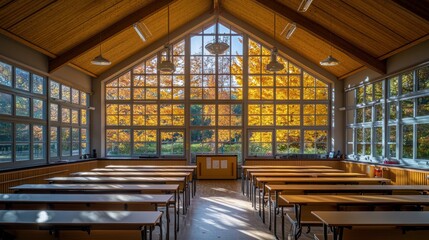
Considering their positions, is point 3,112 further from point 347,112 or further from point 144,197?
point 347,112

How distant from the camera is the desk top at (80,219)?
288cm

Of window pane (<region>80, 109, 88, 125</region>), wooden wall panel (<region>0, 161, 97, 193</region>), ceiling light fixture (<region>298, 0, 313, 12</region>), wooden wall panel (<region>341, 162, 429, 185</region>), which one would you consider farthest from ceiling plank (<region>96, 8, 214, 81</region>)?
wooden wall panel (<region>341, 162, 429, 185</region>)

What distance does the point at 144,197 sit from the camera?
423 centimetres

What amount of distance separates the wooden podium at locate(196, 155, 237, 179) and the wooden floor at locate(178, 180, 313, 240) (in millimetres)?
3188

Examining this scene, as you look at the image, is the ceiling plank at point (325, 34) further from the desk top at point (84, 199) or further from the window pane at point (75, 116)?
the desk top at point (84, 199)

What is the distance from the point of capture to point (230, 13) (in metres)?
12.9

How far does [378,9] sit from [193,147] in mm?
7820

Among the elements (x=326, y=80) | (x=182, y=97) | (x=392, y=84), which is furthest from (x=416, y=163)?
(x=182, y=97)

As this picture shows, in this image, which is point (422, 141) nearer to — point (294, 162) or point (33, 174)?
point (294, 162)

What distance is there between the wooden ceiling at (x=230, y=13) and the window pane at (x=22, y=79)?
69cm

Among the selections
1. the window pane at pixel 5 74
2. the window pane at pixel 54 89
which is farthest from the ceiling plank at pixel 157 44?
the window pane at pixel 5 74

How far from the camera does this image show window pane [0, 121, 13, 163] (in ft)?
26.0

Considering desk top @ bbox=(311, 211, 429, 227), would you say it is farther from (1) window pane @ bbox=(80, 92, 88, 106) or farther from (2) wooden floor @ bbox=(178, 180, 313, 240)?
(1) window pane @ bbox=(80, 92, 88, 106)

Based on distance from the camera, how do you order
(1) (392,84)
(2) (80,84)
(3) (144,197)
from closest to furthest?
(3) (144,197)
(1) (392,84)
(2) (80,84)
